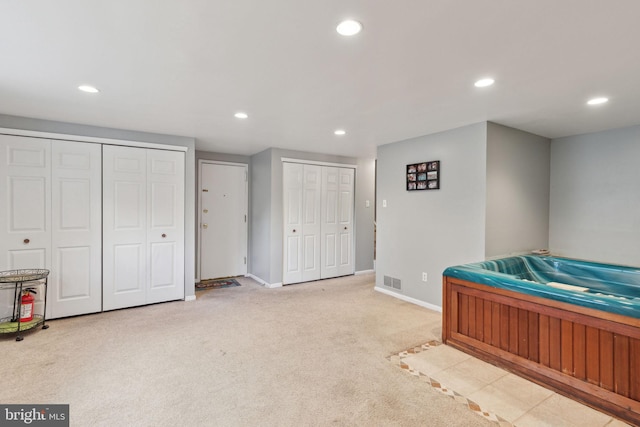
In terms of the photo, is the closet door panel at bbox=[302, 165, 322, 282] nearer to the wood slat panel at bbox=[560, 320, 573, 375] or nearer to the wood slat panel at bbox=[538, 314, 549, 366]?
the wood slat panel at bbox=[538, 314, 549, 366]

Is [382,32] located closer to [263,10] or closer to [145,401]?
[263,10]

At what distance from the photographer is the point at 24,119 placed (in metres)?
3.34

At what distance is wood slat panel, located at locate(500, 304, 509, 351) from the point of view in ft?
8.40

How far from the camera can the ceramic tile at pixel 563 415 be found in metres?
1.88

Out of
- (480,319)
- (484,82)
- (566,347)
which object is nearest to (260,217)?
(480,319)

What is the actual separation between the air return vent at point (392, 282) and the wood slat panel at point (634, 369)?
258 centimetres

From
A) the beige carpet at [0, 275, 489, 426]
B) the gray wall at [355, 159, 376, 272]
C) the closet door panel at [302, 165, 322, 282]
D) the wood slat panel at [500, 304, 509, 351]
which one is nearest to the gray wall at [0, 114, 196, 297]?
the beige carpet at [0, 275, 489, 426]

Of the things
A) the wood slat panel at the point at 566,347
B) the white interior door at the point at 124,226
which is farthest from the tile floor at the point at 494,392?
the white interior door at the point at 124,226

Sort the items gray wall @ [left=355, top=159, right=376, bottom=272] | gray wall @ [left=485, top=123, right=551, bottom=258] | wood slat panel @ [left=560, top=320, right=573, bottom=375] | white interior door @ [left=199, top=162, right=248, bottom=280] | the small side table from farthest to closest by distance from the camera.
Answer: gray wall @ [left=355, top=159, right=376, bottom=272], white interior door @ [left=199, top=162, right=248, bottom=280], gray wall @ [left=485, top=123, right=551, bottom=258], the small side table, wood slat panel @ [left=560, top=320, right=573, bottom=375]

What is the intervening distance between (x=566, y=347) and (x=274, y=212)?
12.7 feet

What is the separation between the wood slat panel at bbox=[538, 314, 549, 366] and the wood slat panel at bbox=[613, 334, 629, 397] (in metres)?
0.37

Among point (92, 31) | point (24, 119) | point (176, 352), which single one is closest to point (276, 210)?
point (176, 352)

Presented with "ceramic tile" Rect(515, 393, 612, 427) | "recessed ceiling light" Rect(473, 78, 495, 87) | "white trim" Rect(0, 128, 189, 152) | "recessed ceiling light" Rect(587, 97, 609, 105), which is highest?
"recessed ceiling light" Rect(587, 97, 609, 105)

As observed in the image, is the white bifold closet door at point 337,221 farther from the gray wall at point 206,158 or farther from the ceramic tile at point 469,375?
the ceramic tile at point 469,375
